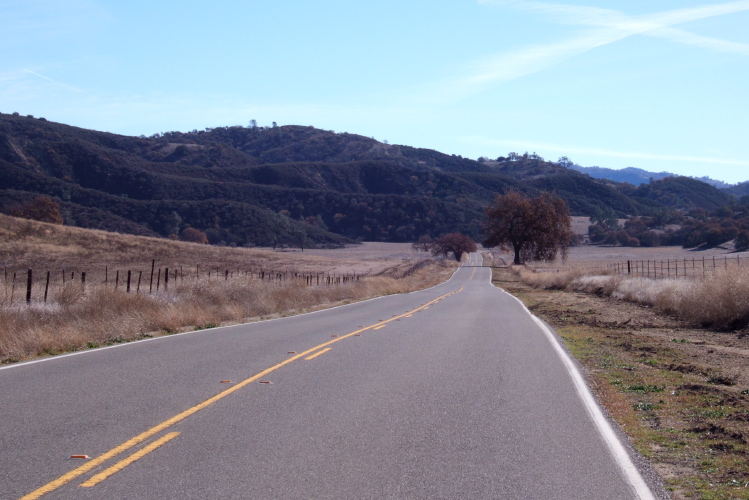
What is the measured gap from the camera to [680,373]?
10.7 meters

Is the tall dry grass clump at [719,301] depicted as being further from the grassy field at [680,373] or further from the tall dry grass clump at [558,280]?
the tall dry grass clump at [558,280]

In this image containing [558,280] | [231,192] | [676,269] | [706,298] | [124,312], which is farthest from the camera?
[231,192]

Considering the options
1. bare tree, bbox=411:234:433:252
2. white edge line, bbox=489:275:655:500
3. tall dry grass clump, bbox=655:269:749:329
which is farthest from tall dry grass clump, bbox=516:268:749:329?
bare tree, bbox=411:234:433:252

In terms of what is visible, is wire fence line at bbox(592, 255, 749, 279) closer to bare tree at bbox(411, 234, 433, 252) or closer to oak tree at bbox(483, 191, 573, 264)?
oak tree at bbox(483, 191, 573, 264)

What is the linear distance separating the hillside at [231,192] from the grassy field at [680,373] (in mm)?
86016

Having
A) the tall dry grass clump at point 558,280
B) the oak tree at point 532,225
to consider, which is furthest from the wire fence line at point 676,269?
the oak tree at point 532,225

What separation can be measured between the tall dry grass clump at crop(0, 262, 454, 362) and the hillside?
77.1m

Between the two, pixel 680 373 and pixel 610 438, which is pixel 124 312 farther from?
pixel 610 438

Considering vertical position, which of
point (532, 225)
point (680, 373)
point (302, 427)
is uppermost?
point (532, 225)

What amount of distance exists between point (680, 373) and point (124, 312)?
12187mm

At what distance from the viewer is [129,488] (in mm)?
5016

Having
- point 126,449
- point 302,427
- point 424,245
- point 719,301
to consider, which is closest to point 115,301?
point 302,427

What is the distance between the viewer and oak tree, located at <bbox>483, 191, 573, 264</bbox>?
83.2 meters

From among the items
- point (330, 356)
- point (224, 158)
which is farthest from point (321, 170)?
point (330, 356)
